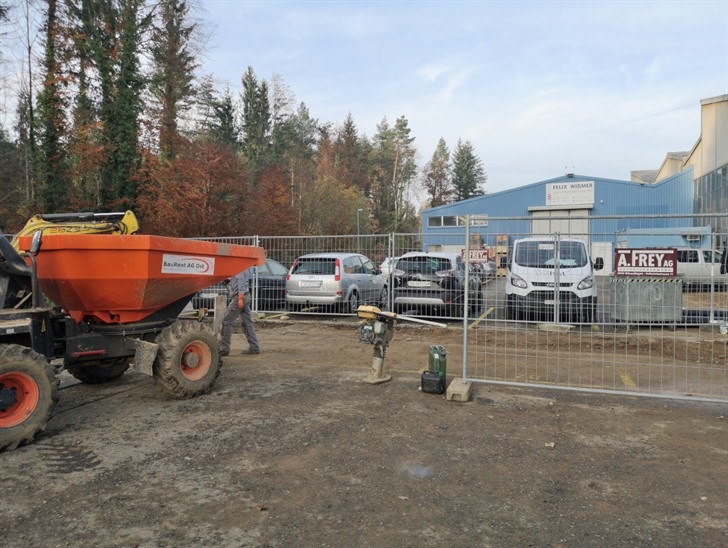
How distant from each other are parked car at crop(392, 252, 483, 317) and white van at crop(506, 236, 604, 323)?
2.17 metres

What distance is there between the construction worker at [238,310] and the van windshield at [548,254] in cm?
442

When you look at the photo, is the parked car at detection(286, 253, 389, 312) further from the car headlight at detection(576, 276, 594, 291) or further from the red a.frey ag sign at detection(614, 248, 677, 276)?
the red a.frey ag sign at detection(614, 248, 677, 276)

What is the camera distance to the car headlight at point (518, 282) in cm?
707

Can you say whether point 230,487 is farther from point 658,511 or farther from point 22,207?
point 22,207

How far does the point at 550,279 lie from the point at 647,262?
9.57 feet

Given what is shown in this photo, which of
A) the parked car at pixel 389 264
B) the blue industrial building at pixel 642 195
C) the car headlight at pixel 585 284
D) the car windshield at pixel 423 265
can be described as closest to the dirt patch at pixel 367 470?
the car headlight at pixel 585 284

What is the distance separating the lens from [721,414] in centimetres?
546

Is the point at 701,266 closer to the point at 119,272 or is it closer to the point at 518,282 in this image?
the point at 518,282

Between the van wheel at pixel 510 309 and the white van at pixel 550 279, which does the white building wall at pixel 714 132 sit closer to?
the white van at pixel 550 279

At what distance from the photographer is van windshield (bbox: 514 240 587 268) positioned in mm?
7863

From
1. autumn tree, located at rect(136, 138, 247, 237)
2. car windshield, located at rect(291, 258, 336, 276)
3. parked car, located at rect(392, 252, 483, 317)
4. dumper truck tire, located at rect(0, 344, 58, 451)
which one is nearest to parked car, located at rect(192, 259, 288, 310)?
car windshield, located at rect(291, 258, 336, 276)

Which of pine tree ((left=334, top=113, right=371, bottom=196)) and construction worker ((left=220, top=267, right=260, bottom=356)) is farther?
pine tree ((left=334, top=113, right=371, bottom=196))

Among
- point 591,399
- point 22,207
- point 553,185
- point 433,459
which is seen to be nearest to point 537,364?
point 591,399

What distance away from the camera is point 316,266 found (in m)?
12.3
